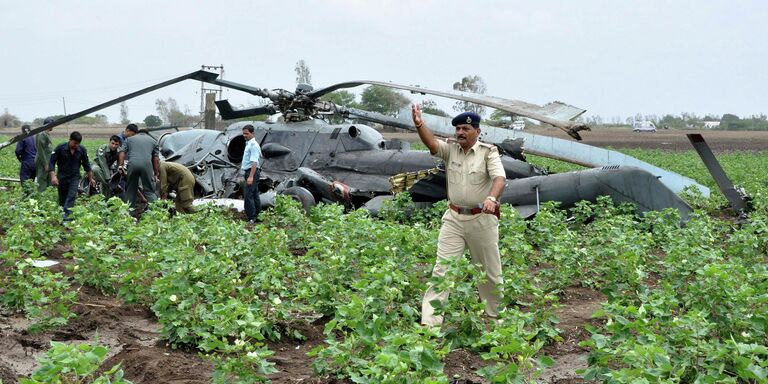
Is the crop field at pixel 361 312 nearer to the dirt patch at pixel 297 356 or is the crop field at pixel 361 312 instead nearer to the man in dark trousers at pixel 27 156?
the dirt patch at pixel 297 356

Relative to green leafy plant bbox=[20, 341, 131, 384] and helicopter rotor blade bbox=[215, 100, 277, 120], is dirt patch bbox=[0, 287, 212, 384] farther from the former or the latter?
helicopter rotor blade bbox=[215, 100, 277, 120]

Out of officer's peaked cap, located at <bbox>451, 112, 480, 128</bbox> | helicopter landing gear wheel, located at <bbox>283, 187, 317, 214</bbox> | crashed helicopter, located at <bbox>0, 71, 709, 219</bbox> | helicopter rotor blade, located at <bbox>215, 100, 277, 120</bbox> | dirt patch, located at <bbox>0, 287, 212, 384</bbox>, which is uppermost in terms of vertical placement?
helicopter rotor blade, located at <bbox>215, 100, 277, 120</bbox>

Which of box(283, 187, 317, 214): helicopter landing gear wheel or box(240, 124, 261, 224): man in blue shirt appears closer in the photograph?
box(240, 124, 261, 224): man in blue shirt

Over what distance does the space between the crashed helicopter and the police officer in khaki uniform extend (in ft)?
11.9

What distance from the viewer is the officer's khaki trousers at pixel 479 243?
24.0 ft

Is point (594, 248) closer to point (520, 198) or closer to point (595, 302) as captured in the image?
point (595, 302)

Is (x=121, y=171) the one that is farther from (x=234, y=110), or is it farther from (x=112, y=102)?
(x=234, y=110)

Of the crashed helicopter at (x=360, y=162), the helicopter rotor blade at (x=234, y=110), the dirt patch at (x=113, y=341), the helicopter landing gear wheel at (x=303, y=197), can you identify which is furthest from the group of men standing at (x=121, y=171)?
the dirt patch at (x=113, y=341)

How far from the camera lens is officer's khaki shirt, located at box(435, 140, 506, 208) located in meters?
7.30

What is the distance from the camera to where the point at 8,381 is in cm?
546

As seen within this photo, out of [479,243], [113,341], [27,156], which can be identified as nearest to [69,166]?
[27,156]

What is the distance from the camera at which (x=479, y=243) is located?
7336mm

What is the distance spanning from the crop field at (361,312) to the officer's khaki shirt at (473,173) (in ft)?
2.21

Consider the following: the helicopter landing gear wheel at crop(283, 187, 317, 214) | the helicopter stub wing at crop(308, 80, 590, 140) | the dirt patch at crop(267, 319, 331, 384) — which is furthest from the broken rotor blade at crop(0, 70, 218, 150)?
the dirt patch at crop(267, 319, 331, 384)
